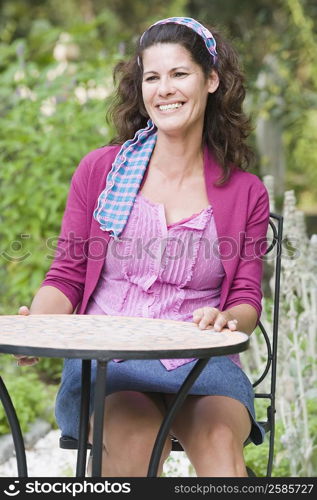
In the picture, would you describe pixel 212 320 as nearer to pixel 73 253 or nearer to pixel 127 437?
pixel 127 437

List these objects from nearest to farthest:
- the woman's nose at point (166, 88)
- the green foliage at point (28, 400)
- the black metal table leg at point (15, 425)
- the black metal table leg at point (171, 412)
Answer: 1. the black metal table leg at point (171, 412)
2. the black metal table leg at point (15, 425)
3. the woman's nose at point (166, 88)
4. the green foliage at point (28, 400)

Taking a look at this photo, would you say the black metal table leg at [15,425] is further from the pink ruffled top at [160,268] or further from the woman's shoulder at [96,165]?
the woman's shoulder at [96,165]

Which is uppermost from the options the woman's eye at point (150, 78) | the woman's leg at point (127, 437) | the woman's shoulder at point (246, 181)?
the woman's eye at point (150, 78)

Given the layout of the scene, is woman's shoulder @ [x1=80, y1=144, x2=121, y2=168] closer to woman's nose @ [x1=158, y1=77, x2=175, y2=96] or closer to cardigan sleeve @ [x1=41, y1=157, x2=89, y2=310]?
cardigan sleeve @ [x1=41, y1=157, x2=89, y2=310]

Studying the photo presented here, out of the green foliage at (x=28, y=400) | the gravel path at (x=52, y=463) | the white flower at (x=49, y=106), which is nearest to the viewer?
the gravel path at (x=52, y=463)

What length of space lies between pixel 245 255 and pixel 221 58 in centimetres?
63

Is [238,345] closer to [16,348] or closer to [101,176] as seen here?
[16,348]

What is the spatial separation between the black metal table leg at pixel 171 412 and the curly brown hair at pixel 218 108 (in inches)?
31.6

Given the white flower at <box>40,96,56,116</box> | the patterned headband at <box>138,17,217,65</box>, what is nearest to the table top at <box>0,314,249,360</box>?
the patterned headband at <box>138,17,217,65</box>

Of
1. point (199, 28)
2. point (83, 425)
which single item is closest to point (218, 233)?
point (199, 28)

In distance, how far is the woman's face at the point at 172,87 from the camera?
2637 mm

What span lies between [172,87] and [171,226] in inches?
16.1

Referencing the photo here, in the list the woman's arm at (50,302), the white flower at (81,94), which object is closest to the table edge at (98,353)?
the woman's arm at (50,302)

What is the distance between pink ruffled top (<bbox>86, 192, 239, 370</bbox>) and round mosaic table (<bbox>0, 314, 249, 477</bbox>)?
7.6 inches
